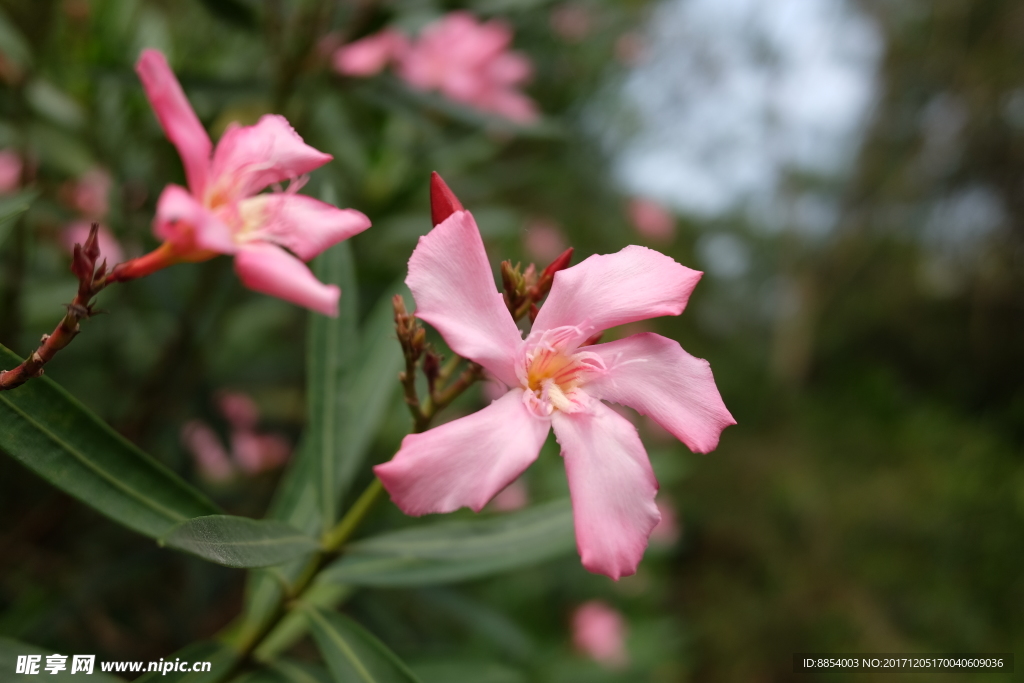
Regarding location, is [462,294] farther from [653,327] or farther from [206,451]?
[653,327]

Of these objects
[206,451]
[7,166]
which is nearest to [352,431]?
[206,451]

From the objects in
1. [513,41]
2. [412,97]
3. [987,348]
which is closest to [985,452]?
[987,348]

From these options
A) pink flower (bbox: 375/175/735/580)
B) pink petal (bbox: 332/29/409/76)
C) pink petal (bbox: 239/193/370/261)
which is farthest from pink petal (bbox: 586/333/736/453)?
pink petal (bbox: 332/29/409/76)

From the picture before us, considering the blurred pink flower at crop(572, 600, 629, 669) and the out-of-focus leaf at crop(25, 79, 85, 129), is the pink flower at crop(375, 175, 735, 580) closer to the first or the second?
the out-of-focus leaf at crop(25, 79, 85, 129)

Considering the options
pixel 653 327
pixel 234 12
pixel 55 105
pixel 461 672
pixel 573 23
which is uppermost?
pixel 573 23

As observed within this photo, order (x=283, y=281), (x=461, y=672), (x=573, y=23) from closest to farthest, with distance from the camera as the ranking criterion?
(x=283, y=281) → (x=461, y=672) → (x=573, y=23)

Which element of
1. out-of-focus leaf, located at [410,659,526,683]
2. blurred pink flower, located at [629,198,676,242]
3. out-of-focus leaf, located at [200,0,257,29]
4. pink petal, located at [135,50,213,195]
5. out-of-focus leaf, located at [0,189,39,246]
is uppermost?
out-of-focus leaf, located at [200,0,257,29]
